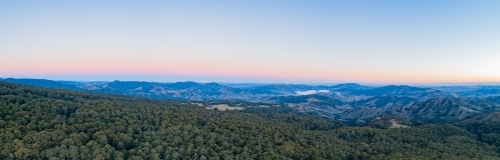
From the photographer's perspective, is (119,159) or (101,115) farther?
(101,115)

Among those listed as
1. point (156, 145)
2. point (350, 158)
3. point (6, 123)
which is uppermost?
point (6, 123)

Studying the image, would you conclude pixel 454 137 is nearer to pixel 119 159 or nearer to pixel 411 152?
pixel 411 152

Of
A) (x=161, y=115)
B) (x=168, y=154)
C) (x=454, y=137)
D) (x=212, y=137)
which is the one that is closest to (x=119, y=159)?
(x=168, y=154)

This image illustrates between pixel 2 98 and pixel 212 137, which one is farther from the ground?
pixel 2 98

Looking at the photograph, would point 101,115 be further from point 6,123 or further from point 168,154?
point 168,154

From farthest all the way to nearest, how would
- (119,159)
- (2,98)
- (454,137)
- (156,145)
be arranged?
(454,137) < (2,98) < (156,145) < (119,159)

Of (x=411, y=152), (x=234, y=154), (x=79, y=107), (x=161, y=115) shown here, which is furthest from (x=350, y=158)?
(x=79, y=107)

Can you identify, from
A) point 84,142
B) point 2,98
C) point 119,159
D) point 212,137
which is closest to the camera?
point 119,159
